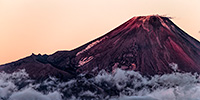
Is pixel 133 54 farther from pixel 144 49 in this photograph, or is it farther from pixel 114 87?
pixel 114 87

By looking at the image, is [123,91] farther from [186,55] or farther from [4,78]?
[4,78]

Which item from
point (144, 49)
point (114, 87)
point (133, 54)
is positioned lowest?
point (114, 87)

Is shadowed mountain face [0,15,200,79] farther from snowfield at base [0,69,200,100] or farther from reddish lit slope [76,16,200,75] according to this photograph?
snowfield at base [0,69,200,100]

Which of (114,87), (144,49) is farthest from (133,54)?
(114,87)

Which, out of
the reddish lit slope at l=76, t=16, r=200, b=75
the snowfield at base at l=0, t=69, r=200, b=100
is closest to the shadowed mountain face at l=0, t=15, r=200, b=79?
the reddish lit slope at l=76, t=16, r=200, b=75

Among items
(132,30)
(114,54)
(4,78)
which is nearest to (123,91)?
(114,54)

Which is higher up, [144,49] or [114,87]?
[144,49]

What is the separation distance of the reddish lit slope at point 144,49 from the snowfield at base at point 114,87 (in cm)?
244

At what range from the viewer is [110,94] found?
96.8 metres

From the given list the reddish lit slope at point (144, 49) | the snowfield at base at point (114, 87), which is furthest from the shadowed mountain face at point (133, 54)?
the snowfield at base at point (114, 87)

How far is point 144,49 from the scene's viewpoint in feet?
329

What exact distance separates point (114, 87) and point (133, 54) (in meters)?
12.3

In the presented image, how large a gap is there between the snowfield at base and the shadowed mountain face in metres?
2.12

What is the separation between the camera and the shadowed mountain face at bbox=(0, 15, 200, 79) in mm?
95750
